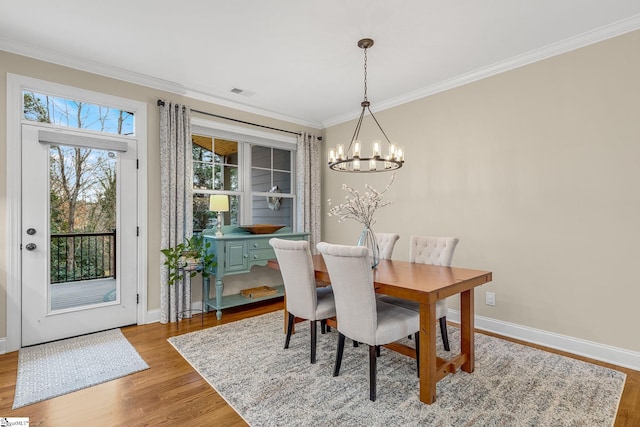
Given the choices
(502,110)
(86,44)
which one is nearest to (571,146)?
(502,110)

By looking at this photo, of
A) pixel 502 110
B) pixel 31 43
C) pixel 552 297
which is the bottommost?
pixel 552 297

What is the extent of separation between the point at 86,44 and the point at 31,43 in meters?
0.46

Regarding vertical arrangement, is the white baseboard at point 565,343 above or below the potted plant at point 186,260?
below

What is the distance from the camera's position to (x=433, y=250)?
3.11m

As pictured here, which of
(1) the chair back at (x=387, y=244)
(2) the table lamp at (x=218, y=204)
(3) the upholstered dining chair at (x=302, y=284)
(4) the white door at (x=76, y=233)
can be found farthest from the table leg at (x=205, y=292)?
(1) the chair back at (x=387, y=244)

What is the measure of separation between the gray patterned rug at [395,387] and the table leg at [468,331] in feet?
0.26

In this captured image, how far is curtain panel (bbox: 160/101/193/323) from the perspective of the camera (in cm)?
363

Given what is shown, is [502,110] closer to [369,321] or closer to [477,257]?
A: [477,257]

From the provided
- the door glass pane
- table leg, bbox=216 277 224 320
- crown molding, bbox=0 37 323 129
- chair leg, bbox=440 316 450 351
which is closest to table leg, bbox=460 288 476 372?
chair leg, bbox=440 316 450 351

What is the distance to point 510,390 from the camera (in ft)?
7.27

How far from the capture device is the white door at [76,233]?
2.98 m

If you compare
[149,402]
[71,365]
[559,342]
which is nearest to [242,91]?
[71,365]

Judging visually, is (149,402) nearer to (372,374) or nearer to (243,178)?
(372,374)

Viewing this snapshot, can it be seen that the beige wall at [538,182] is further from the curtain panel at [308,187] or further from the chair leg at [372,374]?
the chair leg at [372,374]
